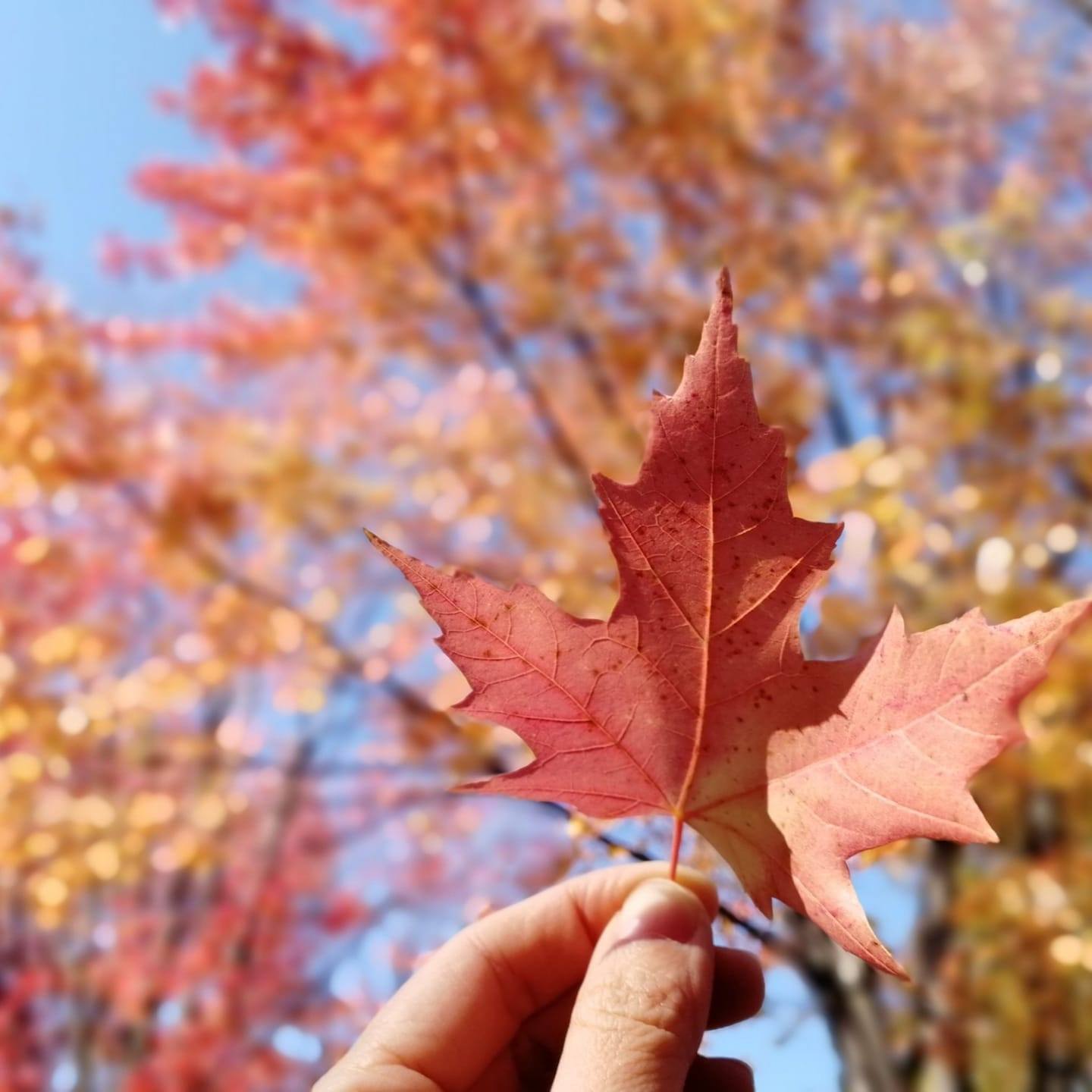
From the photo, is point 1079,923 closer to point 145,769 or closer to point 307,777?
point 307,777

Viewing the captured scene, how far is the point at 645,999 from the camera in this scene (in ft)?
3.01

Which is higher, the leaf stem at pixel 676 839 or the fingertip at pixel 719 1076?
the leaf stem at pixel 676 839

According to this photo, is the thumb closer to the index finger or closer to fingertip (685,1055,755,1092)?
the index finger

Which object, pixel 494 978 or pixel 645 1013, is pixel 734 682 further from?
pixel 494 978

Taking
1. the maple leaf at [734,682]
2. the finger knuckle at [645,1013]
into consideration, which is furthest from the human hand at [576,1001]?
the maple leaf at [734,682]

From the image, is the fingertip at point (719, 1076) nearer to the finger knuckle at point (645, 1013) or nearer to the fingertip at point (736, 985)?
the fingertip at point (736, 985)

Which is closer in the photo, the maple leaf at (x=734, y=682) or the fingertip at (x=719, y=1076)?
the maple leaf at (x=734, y=682)

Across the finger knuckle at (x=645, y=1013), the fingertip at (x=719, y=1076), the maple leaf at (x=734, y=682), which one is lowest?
the fingertip at (x=719, y=1076)

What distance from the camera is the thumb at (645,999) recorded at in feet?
2.89

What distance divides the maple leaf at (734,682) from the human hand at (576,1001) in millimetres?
143

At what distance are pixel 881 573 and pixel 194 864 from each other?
4.44 meters

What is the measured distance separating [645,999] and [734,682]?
35 cm

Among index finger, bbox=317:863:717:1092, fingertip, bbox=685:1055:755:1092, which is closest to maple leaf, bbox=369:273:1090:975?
index finger, bbox=317:863:717:1092

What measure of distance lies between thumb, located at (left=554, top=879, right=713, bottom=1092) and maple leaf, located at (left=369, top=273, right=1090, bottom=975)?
0.12m
